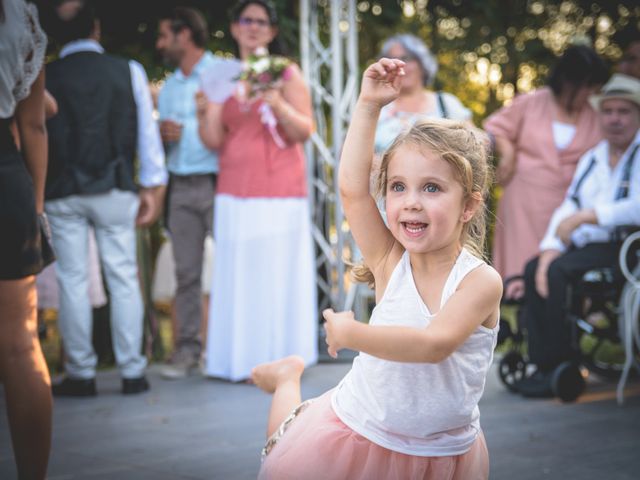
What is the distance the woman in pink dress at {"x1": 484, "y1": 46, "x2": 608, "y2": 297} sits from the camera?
627cm

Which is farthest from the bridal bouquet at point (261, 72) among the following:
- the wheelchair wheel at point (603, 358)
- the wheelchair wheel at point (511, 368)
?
the wheelchair wheel at point (603, 358)

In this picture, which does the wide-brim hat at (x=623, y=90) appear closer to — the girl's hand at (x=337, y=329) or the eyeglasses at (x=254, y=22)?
the eyeglasses at (x=254, y=22)

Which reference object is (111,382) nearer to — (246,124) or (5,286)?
(246,124)

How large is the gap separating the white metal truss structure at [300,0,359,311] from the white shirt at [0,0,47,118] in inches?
141

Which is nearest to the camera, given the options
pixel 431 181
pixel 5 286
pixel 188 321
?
pixel 431 181

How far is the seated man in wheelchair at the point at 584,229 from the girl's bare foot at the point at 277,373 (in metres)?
2.68

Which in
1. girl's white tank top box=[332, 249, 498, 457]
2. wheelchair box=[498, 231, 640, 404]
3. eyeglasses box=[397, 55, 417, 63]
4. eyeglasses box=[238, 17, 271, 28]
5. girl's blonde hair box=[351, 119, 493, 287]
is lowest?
wheelchair box=[498, 231, 640, 404]

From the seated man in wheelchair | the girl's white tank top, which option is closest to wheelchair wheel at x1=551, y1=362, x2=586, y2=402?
the seated man in wheelchair

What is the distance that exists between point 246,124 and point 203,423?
2.06 metres

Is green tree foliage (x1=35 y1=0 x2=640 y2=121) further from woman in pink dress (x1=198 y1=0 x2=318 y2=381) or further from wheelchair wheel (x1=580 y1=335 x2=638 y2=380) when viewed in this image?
wheelchair wheel (x1=580 y1=335 x2=638 y2=380)

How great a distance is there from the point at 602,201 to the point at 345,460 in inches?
139

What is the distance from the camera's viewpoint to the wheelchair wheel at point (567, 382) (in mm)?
5199

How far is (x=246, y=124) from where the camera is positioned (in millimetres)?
5879

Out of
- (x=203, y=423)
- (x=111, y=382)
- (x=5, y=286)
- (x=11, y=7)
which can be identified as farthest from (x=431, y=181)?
(x=111, y=382)
